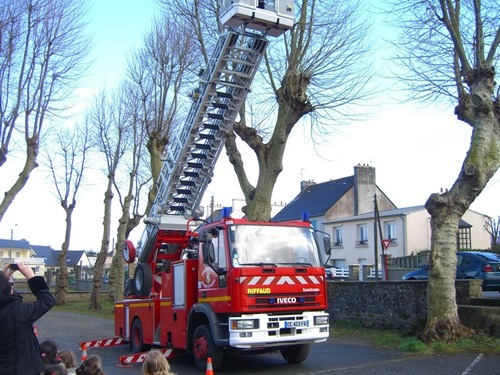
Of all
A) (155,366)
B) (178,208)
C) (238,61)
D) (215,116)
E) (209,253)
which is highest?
(238,61)

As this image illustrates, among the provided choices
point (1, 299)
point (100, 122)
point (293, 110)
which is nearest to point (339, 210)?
point (100, 122)

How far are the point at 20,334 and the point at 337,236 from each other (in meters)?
44.4

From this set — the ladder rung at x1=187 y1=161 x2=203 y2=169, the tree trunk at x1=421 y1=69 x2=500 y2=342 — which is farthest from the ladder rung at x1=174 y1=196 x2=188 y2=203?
the tree trunk at x1=421 y1=69 x2=500 y2=342

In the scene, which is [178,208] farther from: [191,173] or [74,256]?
[74,256]

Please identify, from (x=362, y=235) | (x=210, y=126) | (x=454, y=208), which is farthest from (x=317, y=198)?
(x=454, y=208)

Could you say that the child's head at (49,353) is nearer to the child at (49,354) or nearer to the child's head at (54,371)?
the child at (49,354)

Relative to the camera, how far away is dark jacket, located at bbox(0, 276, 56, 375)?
4527 millimetres

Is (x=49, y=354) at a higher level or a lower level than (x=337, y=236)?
lower

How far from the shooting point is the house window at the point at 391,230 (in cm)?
4260

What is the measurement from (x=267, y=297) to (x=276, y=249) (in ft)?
3.08

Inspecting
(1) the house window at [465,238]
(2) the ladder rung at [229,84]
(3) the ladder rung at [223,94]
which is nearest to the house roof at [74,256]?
(1) the house window at [465,238]

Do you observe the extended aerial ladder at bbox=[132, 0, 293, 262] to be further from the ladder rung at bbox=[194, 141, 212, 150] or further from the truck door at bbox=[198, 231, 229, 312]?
the truck door at bbox=[198, 231, 229, 312]

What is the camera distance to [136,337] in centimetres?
1336

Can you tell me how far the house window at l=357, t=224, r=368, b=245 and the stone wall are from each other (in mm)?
27451
